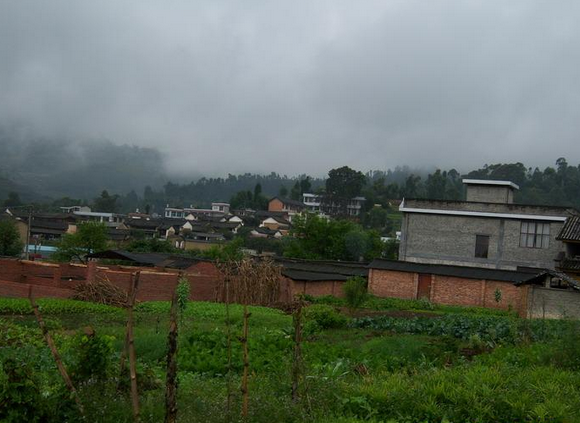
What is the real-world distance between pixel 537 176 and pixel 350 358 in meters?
121

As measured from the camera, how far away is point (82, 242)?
5103 cm

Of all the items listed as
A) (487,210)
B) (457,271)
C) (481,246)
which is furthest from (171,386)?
(487,210)

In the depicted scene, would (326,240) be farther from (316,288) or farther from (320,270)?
(316,288)

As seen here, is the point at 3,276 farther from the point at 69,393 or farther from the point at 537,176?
the point at 537,176

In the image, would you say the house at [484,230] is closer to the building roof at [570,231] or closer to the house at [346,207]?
the building roof at [570,231]

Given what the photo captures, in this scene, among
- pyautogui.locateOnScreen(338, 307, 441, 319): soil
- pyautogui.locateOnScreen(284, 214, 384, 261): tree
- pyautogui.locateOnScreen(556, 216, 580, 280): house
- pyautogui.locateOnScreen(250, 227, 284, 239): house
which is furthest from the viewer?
pyautogui.locateOnScreen(250, 227, 284, 239): house

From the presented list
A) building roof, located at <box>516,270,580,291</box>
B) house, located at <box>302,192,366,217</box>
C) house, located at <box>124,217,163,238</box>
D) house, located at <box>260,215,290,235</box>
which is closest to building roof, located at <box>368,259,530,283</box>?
building roof, located at <box>516,270,580,291</box>

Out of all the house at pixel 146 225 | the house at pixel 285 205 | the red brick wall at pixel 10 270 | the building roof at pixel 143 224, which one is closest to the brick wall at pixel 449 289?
the red brick wall at pixel 10 270

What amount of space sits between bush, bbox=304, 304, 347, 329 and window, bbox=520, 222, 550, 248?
76.0 feet

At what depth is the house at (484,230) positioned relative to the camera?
141ft

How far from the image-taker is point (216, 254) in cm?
5338

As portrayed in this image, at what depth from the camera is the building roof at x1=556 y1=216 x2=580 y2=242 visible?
38906 millimetres

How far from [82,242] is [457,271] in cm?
2751

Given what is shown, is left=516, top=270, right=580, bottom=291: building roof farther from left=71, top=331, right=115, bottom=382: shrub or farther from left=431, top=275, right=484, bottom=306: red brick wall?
left=71, top=331, right=115, bottom=382: shrub
